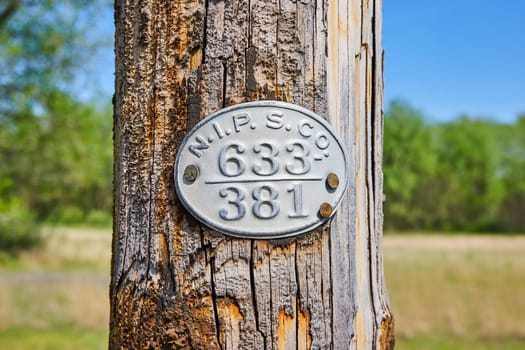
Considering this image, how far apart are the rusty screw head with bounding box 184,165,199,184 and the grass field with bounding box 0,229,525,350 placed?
23.3 feet

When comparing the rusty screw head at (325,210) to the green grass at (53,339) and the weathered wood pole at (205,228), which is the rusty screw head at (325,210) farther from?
the green grass at (53,339)

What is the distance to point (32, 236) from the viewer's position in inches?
786

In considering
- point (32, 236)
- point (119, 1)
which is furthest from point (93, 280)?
point (119, 1)

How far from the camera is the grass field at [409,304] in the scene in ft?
26.7

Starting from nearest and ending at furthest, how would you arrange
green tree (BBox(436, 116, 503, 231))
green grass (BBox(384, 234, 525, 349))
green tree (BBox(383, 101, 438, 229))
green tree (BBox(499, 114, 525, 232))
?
green grass (BBox(384, 234, 525, 349)), green tree (BBox(383, 101, 438, 229)), green tree (BBox(436, 116, 503, 231)), green tree (BBox(499, 114, 525, 232))

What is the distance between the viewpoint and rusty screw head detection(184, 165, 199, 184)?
121cm

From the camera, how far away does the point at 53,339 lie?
8016mm

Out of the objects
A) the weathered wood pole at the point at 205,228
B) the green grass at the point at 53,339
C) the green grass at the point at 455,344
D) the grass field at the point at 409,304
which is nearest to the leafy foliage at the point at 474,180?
the grass field at the point at 409,304

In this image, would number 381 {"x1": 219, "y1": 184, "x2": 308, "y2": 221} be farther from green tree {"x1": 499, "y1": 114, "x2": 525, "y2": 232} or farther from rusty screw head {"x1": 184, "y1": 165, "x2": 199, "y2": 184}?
green tree {"x1": 499, "y1": 114, "x2": 525, "y2": 232}

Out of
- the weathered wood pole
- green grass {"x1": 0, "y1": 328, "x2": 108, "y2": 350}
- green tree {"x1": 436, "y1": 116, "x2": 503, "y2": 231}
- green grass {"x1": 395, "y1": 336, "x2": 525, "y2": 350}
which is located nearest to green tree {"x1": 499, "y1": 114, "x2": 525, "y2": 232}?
green tree {"x1": 436, "y1": 116, "x2": 503, "y2": 231}

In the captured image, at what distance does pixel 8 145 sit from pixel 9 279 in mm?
4036

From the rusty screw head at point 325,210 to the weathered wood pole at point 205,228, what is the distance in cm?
3

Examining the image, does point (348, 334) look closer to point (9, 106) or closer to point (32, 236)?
point (9, 106)

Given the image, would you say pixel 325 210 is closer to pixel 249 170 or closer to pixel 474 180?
pixel 249 170
